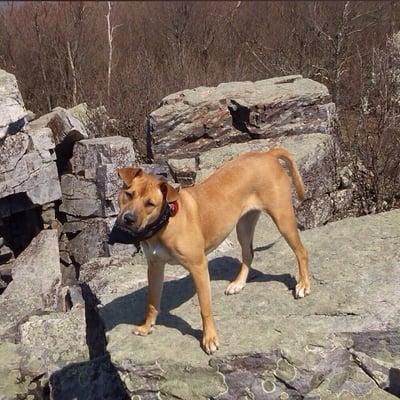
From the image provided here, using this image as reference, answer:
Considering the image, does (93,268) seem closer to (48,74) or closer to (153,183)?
(153,183)

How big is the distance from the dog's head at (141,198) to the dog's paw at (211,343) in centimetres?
103

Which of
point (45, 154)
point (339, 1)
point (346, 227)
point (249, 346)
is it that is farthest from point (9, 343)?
point (339, 1)

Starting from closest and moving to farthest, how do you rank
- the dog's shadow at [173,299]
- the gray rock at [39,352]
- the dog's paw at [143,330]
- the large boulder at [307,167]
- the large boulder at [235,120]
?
the dog's paw at [143,330]
the dog's shadow at [173,299]
the gray rock at [39,352]
the large boulder at [307,167]
the large boulder at [235,120]

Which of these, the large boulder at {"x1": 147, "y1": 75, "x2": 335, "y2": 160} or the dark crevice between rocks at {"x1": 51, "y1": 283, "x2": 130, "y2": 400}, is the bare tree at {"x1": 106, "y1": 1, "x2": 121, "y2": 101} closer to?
the large boulder at {"x1": 147, "y1": 75, "x2": 335, "y2": 160}

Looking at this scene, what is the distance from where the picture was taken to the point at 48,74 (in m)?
14.7

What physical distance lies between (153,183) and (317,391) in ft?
6.32

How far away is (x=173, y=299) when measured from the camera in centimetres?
538

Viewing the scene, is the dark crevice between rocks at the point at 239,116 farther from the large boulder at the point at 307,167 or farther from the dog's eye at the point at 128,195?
the dog's eye at the point at 128,195

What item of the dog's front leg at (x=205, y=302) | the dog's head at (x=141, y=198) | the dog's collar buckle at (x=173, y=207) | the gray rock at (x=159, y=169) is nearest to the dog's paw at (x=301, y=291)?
the dog's front leg at (x=205, y=302)

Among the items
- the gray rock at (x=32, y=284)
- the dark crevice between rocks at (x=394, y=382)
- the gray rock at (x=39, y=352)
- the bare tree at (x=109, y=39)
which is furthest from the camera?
the bare tree at (x=109, y=39)

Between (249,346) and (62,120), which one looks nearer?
(249,346)

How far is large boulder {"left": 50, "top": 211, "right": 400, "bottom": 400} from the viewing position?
4.49 meters

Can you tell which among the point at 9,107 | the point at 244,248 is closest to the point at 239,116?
the point at 9,107

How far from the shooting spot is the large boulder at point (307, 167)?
7906 millimetres
